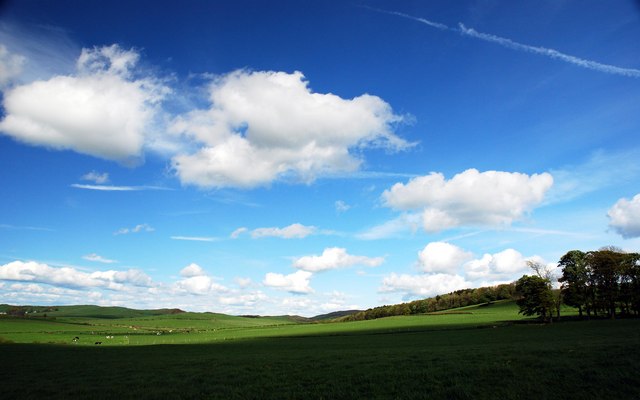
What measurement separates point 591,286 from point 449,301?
88.7 metres

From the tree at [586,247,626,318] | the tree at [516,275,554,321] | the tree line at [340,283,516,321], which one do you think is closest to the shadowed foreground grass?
the tree at [516,275,554,321]

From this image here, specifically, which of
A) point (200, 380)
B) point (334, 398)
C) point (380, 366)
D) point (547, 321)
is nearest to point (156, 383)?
point (200, 380)

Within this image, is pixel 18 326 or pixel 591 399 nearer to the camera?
pixel 591 399

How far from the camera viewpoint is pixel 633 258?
260 feet

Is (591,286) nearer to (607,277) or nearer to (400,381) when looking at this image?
(607,277)

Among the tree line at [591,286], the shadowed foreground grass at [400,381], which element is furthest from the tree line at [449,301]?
the shadowed foreground grass at [400,381]

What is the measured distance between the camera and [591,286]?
268ft

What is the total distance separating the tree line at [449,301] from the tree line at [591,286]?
67.0 m

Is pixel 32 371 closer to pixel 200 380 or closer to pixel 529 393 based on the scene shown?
pixel 200 380

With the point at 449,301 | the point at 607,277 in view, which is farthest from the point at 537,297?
the point at 449,301

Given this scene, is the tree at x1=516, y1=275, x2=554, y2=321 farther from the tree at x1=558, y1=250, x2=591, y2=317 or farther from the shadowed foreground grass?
the shadowed foreground grass

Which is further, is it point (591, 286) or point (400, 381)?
point (591, 286)

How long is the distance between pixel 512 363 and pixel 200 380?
52.5 ft

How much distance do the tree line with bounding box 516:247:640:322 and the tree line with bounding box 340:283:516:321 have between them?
66976 mm
